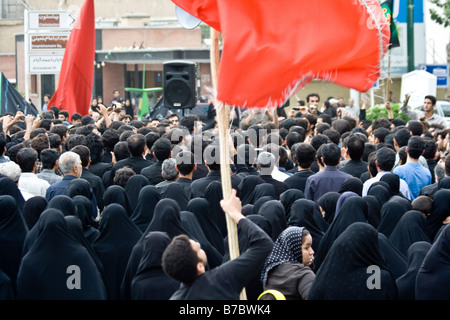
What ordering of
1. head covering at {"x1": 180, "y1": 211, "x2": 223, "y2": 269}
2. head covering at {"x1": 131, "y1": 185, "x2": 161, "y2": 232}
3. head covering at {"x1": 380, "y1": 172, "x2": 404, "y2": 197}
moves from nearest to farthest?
head covering at {"x1": 180, "y1": 211, "x2": 223, "y2": 269} → head covering at {"x1": 131, "y1": 185, "x2": 161, "y2": 232} → head covering at {"x1": 380, "y1": 172, "x2": 404, "y2": 197}

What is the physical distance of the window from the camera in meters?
40.7

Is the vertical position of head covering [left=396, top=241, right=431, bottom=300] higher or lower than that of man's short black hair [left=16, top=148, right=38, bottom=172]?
lower

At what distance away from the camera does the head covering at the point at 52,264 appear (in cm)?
495

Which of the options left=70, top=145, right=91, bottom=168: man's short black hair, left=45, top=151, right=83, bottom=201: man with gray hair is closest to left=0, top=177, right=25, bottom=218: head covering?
left=45, top=151, right=83, bottom=201: man with gray hair

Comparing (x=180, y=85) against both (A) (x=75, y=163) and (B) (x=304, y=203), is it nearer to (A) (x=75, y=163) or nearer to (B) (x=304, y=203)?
(A) (x=75, y=163)

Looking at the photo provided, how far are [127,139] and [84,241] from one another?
3457mm

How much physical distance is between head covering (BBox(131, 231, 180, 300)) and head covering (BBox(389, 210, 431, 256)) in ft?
6.28

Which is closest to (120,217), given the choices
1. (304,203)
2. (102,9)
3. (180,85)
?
(304,203)

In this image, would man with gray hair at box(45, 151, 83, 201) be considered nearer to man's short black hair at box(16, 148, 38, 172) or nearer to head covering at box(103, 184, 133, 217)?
man's short black hair at box(16, 148, 38, 172)

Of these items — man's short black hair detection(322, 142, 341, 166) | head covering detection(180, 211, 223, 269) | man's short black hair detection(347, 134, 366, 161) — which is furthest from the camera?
man's short black hair detection(347, 134, 366, 161)

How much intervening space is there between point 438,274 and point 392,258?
628 millimetres

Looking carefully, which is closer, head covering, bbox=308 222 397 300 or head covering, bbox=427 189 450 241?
head covering, bbox=308 222 397 300

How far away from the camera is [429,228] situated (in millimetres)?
6086

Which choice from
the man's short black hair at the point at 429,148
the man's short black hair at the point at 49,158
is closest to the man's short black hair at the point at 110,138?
the man's short black hair at the point at 49,158
